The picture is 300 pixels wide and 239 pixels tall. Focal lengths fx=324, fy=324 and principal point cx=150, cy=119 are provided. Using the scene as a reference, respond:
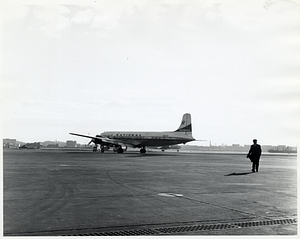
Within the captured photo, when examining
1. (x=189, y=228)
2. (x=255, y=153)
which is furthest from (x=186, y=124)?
(x=189, y=228)

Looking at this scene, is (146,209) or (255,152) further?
(255,152)

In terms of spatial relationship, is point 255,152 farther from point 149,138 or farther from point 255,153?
point 149,138

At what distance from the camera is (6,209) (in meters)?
8.09

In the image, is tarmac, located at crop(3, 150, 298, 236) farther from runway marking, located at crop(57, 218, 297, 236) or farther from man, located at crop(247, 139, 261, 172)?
man, located at crop(247, 139, 261, 172)

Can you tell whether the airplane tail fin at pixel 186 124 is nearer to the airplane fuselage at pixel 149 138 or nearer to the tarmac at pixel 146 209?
the airplane fuselage at pixel 149 138

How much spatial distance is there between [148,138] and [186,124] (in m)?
6.94

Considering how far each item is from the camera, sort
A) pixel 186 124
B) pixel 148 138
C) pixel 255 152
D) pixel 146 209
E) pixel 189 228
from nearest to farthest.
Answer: pixel 189 228, pixel 146 209, pixel 255 152, pixel 148 138, pixel 186 124

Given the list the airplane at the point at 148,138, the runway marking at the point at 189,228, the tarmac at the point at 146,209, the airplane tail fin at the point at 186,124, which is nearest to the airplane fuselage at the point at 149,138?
the airplane at the point at 148,138

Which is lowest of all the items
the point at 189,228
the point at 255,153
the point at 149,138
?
the point at 189,228

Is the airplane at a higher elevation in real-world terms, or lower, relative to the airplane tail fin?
lower

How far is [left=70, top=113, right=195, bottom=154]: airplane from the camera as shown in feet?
177

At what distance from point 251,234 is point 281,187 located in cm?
714

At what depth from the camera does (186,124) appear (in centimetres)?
5556

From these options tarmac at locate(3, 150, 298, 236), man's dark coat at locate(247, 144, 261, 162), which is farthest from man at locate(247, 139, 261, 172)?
tarmac at locate(3, 150, 298, 236)
